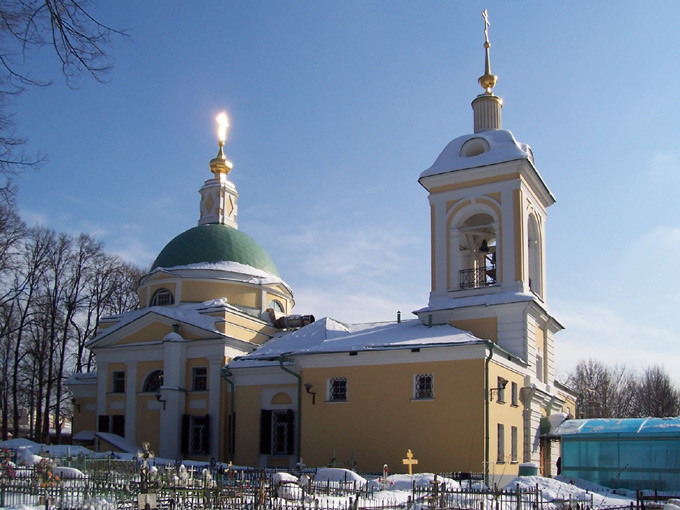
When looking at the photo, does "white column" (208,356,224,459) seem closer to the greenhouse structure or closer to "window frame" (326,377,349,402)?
"window frame" (326,377,349,402)

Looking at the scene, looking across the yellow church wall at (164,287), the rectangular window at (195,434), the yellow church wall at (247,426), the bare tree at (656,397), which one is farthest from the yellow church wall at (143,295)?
the bare tree at (656,397)

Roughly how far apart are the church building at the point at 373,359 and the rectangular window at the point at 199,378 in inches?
1.7

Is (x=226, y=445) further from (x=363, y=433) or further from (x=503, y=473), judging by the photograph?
(x=503, y=473)

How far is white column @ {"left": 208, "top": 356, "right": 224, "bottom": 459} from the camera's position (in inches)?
1092

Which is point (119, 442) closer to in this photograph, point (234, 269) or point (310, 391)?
point (234, 269)

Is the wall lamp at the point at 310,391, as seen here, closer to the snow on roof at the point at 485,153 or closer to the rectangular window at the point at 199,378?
the rectangular window at the point at 199,378

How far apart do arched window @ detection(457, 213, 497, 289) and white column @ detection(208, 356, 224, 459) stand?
924 cm

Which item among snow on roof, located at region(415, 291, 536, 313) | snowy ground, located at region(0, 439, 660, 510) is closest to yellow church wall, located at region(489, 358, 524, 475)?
snowy ground, located at region(0, 439, 660, 510)

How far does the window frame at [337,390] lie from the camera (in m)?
23.8

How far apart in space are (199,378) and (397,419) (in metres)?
9.26

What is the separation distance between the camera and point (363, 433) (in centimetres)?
2309

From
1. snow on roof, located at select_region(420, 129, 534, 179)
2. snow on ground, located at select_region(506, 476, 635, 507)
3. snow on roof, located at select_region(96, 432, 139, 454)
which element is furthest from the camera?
snow on roof, located at select_region(96, 432, 139, 454)

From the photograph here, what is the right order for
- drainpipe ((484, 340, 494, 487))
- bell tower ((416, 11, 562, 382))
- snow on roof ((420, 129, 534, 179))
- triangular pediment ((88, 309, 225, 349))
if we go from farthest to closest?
triangular pediment ((88, 309, 225, 349)), snow on roof ((420, 129, 534, 179)), bell tower ((416, 11, 562, 382)), drainpipe ((484, 340, 494, 487))

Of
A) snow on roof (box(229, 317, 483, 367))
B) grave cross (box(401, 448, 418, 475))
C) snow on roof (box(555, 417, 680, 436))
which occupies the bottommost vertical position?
grave cross (box(401, 448, 418, 475))
